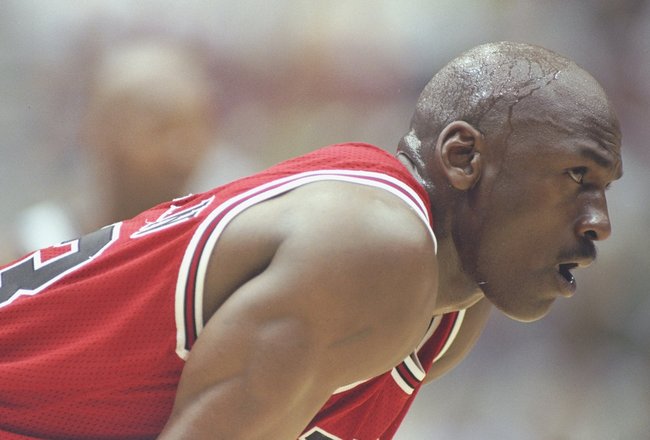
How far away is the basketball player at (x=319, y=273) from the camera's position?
1201 mm

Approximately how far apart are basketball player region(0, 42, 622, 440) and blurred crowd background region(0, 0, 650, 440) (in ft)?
4.57

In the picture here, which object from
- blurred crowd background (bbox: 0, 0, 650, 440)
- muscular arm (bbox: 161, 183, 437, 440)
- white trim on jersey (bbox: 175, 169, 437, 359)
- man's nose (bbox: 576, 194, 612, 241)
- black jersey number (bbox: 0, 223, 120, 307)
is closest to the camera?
muscular arm (bbox: 161, 183, 437, 440)

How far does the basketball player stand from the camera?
120cm

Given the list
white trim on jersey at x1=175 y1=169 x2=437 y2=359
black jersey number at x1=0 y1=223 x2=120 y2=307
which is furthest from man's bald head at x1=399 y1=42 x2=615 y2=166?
black jersey number at x1=0 y1=223 x2=120 y2=307

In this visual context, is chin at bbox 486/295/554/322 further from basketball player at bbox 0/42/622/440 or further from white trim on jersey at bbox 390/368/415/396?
white trim on jersey at bbox 390/368/415/396

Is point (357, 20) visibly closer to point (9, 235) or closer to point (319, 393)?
point (9, 235)

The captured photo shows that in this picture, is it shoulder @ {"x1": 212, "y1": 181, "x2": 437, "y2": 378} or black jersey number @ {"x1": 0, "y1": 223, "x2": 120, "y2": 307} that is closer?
shoulder @ {"x1": 212, "y1": 181, "x2": 437, "y2": 378}

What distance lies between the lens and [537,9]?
3217mm

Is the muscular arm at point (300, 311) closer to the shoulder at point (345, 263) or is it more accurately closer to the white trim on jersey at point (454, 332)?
the shoulder at point (345, 263)

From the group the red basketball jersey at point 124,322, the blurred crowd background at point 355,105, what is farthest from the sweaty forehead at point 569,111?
the blurred crowd background at point 355,105

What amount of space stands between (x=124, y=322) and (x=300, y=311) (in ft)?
0.95

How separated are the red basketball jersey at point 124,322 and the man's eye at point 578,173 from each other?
28 cm

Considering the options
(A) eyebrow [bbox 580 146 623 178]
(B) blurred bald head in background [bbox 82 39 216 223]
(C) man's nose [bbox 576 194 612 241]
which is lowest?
(B) blurred bald head in background [bbox 82 39 216 223]

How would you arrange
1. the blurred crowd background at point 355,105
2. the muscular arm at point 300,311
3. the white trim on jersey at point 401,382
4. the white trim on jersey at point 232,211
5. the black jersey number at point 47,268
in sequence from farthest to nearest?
the blurred crowd background at point 355,105 → the white trim on jersey at point 401,382 → the black jersey number at point 47,268 → the white trim on jersey at point 232,211 → the muscular arm at point 300,311
